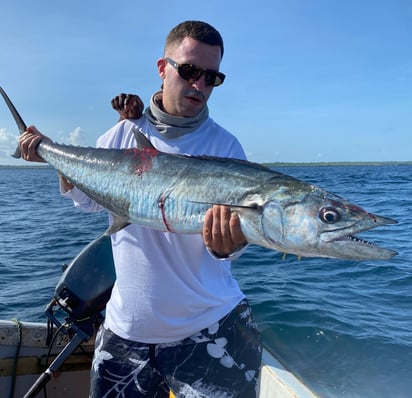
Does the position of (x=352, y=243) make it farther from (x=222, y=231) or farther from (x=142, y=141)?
(x=142, y=141)

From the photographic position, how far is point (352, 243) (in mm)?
2145

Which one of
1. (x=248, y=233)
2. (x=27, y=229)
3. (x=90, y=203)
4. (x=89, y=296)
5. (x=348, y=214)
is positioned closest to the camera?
(x=348, y=214)

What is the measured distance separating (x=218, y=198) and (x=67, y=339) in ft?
8.79

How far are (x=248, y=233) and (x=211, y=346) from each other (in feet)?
2.60

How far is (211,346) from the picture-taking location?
8.73ft

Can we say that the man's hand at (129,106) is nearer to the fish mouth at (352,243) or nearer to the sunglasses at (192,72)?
the sunglasses at (192,72)

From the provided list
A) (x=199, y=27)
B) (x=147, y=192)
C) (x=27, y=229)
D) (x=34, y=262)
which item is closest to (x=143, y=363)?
(x=147, y=192)

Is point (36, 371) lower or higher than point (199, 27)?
lower

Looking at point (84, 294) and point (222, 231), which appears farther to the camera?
point (84, 294)

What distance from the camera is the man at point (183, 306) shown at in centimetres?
262

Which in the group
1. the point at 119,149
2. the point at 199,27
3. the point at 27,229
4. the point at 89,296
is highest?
the point at 199,27

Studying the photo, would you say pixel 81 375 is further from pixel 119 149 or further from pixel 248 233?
pixel 248 233

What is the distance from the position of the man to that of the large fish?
13 cm

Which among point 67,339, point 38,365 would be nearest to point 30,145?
point 67,339
